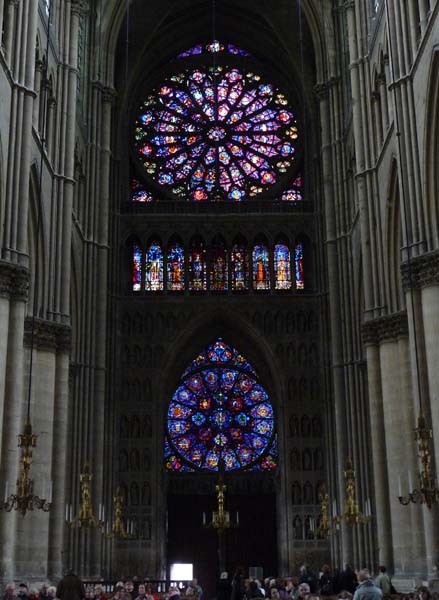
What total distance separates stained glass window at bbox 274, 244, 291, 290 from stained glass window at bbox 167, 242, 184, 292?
3.85 meters

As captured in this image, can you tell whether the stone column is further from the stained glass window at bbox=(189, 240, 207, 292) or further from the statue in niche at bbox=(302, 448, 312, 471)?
→ the stained glass window at bbox=(189, 240, 207, 292)

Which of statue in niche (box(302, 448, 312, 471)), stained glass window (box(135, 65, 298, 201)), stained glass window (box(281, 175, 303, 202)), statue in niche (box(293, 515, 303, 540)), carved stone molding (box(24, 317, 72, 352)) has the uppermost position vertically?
stained glass window (box(135, 65, 298, 201))

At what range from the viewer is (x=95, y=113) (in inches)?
1358

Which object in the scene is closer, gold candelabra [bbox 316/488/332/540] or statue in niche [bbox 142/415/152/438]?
gold candelabra [bbox 316/488/332/540]

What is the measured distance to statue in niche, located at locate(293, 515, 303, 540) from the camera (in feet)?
114

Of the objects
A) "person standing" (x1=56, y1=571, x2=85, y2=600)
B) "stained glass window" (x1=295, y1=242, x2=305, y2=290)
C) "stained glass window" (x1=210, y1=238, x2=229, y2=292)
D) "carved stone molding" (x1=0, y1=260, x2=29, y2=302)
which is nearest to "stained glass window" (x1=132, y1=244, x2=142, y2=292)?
"stained glass window" (x1=210, y1=238, x2=229, y2=292)

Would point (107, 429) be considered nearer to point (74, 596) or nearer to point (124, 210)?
point (124, 210)

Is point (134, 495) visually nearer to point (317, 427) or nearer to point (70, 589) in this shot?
point (317, 427)

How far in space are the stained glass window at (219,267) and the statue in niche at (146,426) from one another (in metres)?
5.93

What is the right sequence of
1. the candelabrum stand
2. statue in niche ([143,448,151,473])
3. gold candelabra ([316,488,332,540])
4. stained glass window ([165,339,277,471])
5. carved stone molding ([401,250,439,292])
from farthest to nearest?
stained glass window ([165,339,277,471])
statue in niche ([143,448,151,473])
the candelabrum stand
gold candelabra ([316,488,332,540])
carved stone molding ([401,250,439,292])

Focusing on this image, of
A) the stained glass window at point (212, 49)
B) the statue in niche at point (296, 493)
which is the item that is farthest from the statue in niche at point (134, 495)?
the stained glass window at point (212, 49)

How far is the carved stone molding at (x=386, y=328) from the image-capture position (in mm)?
25438

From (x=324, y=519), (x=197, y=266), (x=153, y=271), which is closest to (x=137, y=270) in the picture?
(x=153, y=271)

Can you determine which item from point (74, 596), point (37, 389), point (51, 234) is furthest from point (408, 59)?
point (74, 596)
